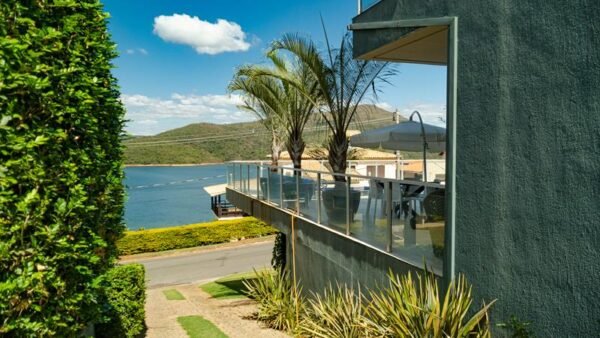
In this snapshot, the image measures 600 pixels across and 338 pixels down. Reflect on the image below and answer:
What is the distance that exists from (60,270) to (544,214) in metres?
4.43

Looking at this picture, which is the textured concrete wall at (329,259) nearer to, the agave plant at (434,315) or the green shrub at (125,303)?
the agave plant at (434,315)

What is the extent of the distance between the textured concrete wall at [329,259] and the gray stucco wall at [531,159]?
168 centimetres

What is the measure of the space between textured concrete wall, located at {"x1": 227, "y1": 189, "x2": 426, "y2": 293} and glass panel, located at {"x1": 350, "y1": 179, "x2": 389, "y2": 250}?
196 mm


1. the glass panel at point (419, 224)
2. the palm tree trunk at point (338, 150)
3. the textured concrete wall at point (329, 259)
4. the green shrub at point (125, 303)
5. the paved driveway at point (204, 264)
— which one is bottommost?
the paved driveway at point (204, 264)

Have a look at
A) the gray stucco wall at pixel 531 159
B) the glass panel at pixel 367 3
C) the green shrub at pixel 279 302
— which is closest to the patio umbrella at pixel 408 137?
the glass panel at pixel 367 3

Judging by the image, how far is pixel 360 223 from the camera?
24.7 ft

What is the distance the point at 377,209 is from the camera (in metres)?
7.15

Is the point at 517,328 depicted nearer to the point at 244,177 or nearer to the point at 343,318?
the point at 343,318

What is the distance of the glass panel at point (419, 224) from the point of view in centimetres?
559

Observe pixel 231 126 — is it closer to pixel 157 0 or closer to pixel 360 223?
pixel 157 0

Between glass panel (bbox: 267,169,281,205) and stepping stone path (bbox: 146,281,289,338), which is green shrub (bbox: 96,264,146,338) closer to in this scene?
stepping stone path (bbox: 146,281,289,338)

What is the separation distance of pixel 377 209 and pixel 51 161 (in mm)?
5035

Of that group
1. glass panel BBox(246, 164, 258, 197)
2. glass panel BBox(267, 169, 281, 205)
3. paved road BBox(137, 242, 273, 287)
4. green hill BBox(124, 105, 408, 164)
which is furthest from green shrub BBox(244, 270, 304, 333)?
green hill BBox(124, 105, 408, 164)

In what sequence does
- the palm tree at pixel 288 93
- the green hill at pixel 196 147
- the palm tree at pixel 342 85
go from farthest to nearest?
1. the green hill at pixel 196 147
2. the palm tree at pixel 288 93
3. the palm tree at pixel 342 85
